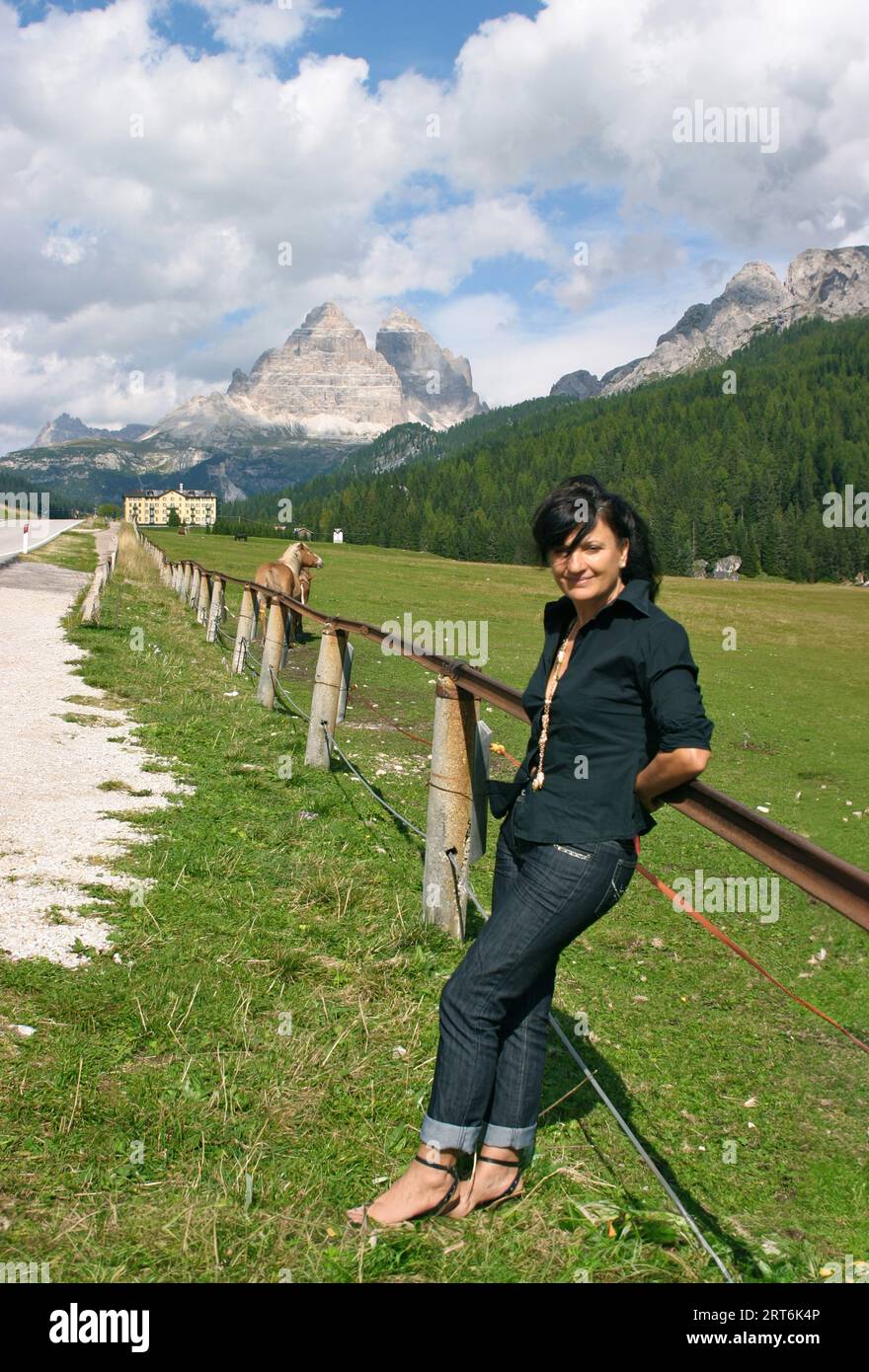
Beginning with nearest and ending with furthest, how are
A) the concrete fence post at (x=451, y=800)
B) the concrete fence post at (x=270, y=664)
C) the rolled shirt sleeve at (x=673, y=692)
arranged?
1. the rolled shirt sleeve at (x=673, y=692)
2. the concrete fence post at (x=451, y=800)
3. the concrete fence post at (x=270, y=664)

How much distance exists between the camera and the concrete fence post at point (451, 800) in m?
5.33

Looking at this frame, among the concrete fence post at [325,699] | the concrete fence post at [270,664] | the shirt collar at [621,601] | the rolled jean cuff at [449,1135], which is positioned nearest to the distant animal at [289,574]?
the concrete fence post at [270,664]

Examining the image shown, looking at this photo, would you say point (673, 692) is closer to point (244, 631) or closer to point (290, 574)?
point (244, 631)

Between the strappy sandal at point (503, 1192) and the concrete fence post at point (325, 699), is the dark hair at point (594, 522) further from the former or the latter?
the concrete fence post at point (325, 699)

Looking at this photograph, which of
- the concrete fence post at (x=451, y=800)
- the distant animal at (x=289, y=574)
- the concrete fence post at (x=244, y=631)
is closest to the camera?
the concrete fence post at (x=451, y=800)

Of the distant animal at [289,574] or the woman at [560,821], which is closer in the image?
the woman at [560,821]

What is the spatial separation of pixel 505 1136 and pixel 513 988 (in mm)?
568

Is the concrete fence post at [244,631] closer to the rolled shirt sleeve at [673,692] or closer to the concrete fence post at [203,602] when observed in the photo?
the concrete fence post at [203,602]

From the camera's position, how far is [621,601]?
122 inches

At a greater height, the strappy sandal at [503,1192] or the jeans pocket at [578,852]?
the jeans pocket at [578,852]

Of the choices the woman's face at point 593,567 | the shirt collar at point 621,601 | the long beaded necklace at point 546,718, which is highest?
the woman's face at point 593,567
